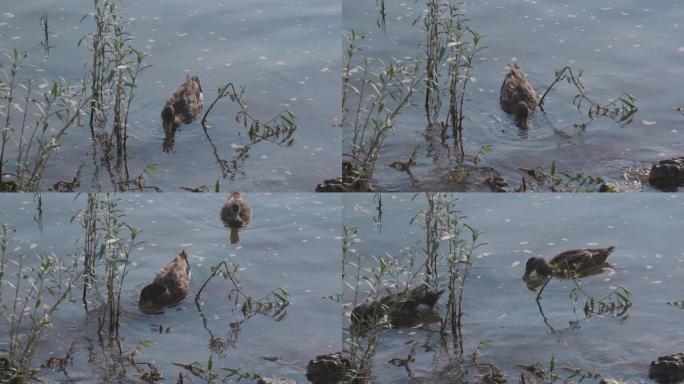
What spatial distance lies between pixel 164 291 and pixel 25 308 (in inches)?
42.1

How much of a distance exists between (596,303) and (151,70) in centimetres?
498

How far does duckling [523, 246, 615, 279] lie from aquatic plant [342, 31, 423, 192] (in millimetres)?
1553

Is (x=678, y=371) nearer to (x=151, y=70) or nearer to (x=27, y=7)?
(x=151, y=70)

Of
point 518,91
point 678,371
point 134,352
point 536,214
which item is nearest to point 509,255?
point 536,214

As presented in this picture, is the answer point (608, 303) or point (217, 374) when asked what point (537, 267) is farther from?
point (217, 374)

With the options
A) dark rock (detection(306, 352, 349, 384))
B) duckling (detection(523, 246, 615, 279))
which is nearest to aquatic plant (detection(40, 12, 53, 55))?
dark rock (detection(306, 352, 349, 384))

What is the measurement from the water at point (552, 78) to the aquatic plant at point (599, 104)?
0.27 feet

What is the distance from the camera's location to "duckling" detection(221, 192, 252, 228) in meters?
11.0

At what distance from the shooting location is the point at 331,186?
416 inches

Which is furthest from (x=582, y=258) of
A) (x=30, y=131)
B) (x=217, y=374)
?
(x=30, y=131)

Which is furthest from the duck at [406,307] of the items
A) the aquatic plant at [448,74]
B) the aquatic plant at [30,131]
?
the aquatic plant at [30,131]

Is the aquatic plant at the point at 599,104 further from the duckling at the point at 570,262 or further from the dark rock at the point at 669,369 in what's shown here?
the dark rock at the point at 669,369

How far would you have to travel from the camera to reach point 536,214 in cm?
1126

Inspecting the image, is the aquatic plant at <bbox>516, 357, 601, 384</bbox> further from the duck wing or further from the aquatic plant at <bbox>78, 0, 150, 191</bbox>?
the aquatic plant at <bbox>78, 0, 150, 191</bbox>
